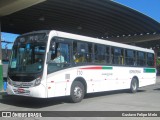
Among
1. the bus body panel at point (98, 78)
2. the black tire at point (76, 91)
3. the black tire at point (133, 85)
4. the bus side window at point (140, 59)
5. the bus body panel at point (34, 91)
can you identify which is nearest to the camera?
the bus body panel at point (34, 91)

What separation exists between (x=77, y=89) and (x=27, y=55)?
8.53 ft

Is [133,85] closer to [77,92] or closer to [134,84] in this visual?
[134,84]

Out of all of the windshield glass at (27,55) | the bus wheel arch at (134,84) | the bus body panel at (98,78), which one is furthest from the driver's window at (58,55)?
the bus wheel arch at (134,84)

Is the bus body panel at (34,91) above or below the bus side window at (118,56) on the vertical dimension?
below

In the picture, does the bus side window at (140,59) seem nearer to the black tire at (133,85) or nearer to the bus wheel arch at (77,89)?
the black tire at (133,85)

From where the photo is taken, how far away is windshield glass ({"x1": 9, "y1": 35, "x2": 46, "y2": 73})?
37.5ft

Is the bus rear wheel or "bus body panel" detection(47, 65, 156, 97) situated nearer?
"bus body panel" detection(47, 65, 156, 97)

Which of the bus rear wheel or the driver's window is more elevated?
the driver's window

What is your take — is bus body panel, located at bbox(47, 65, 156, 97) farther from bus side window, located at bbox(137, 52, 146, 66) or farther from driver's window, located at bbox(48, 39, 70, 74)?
bus side window, located at bbox(137, 52, 146, 66)

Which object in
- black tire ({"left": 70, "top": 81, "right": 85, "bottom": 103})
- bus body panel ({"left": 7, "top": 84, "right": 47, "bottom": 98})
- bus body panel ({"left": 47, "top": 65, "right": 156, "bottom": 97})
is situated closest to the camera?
bus body panel ({"left": 7, "top": 84, "right": 47, "bottom": 98})

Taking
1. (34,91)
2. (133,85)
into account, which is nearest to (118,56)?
(133,85)

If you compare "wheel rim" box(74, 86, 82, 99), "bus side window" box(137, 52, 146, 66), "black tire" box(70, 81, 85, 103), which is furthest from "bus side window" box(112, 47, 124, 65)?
"wheel rim" box(74, 86, 82, 99)

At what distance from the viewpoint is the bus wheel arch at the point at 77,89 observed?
41.4 ft

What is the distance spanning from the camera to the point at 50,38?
1162 cm
